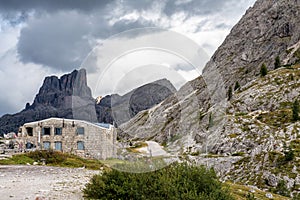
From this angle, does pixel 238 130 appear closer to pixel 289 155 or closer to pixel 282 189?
pixel 289 155

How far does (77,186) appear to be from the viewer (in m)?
23.1

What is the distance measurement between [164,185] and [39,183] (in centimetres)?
1078

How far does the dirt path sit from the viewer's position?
63.6 ft

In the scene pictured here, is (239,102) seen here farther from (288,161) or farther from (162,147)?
(162,147)

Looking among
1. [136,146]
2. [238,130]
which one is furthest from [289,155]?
[136,146]

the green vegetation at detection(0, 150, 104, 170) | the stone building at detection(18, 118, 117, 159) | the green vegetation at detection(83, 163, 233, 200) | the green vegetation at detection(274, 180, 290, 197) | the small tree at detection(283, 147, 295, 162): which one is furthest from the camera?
the small tree at detection(283, 147, 295, 162)

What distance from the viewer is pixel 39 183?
2344 cm

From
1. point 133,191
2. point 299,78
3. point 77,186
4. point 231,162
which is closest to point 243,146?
point 231,162

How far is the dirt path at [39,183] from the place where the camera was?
19.4 meters

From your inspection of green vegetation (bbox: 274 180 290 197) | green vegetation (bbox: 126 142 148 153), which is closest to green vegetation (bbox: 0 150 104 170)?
green vegetation (bbox: 126 142 148 153)

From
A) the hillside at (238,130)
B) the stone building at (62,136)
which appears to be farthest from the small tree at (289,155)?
the stone building at (62,136)

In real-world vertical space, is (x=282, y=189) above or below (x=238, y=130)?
below

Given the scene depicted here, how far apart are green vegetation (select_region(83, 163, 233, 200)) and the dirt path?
285 cm

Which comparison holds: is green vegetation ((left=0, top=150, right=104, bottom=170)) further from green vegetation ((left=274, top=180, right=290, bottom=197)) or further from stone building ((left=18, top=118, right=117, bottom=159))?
green vegetation ((left=274, top=180, right=290, bottom=197))
